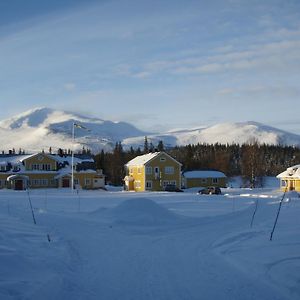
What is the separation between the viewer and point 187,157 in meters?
115

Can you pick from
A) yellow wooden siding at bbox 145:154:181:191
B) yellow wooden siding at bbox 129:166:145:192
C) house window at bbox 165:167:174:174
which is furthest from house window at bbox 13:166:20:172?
house window at bbox 165:167:174:174

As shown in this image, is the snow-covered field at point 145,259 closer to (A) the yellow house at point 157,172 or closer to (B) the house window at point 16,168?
(A) the yellow house at point 157,172

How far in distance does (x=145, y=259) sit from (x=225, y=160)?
104 meters

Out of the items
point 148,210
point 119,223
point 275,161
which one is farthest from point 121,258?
point 275,161

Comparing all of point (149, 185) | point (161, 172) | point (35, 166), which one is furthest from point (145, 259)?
point (35, 166)

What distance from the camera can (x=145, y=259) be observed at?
1529 cm

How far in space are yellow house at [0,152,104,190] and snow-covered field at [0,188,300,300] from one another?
161 ft

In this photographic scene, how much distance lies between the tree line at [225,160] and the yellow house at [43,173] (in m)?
17.0

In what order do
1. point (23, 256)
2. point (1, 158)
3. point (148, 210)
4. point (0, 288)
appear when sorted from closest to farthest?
point (0, 288), point (23, 256), point (148, 210), point (1, 158)

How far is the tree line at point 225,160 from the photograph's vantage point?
9376 centimetres

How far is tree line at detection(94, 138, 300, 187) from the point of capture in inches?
3691

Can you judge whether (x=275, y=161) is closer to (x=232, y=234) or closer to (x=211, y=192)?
(x=211, y=192)

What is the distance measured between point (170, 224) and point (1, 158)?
57406 millimetres

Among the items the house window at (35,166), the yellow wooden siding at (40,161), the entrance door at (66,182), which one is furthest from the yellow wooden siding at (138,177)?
the house window at (35,166)
